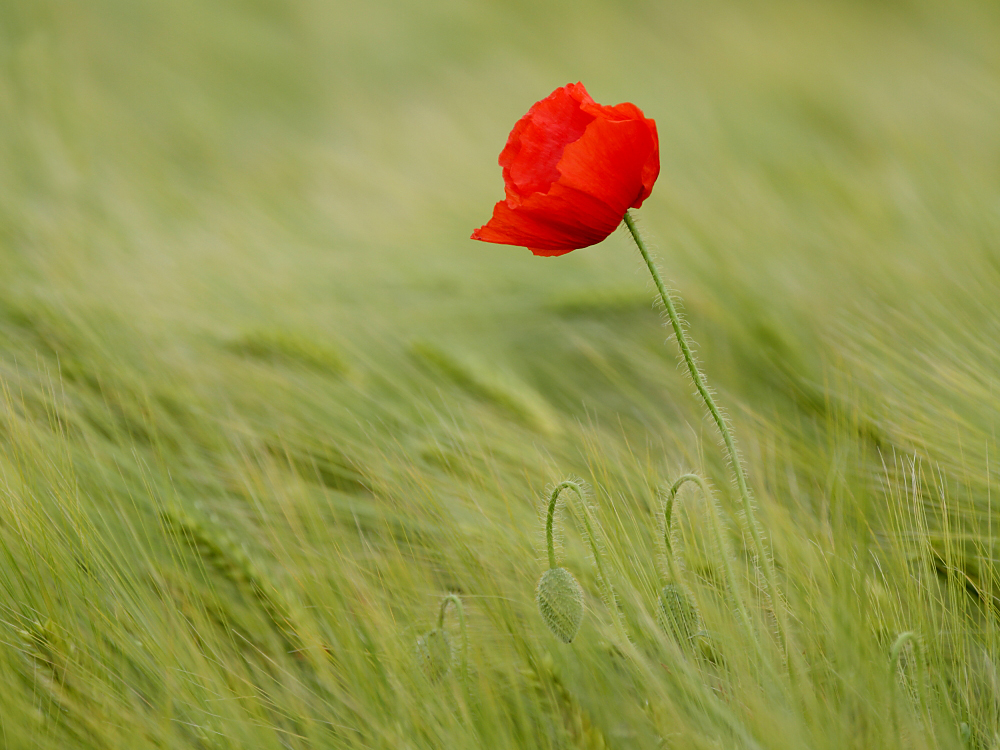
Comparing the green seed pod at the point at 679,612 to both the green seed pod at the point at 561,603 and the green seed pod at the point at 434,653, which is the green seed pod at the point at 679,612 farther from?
the green seed pod at the point at 434,653

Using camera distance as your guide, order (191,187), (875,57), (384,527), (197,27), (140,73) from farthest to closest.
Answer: (197,27) < (140,73) < (875,57) < (191,187) < (384,527)

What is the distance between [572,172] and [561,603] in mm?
326

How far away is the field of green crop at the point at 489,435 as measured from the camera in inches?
26.6

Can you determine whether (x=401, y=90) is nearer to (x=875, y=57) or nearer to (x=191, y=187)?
(x=191, y=187)

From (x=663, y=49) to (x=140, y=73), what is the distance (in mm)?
1599

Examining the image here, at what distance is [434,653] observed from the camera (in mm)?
708

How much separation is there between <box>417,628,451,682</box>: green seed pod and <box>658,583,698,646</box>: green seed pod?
0.18 metres

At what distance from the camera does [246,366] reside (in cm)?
114

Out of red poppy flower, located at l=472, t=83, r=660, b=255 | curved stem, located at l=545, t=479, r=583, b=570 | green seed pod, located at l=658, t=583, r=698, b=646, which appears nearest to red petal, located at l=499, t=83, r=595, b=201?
red poppy flower, located at l=472, t=83, r=660, b=255

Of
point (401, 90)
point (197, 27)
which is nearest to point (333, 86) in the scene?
point (401, 90)

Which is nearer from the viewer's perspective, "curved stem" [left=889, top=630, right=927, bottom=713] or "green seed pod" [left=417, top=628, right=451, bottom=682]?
"curved stem" [left=889, top=630, right=927, bottom=713]

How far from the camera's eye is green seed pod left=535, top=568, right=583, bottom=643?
2.16ft

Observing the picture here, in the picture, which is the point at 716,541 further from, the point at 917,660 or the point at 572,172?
the point at 572,172

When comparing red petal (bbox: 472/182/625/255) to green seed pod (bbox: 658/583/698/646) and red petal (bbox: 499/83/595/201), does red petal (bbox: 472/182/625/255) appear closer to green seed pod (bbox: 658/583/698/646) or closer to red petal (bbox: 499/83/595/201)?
red petal (bbox: 499/83/595/201)
